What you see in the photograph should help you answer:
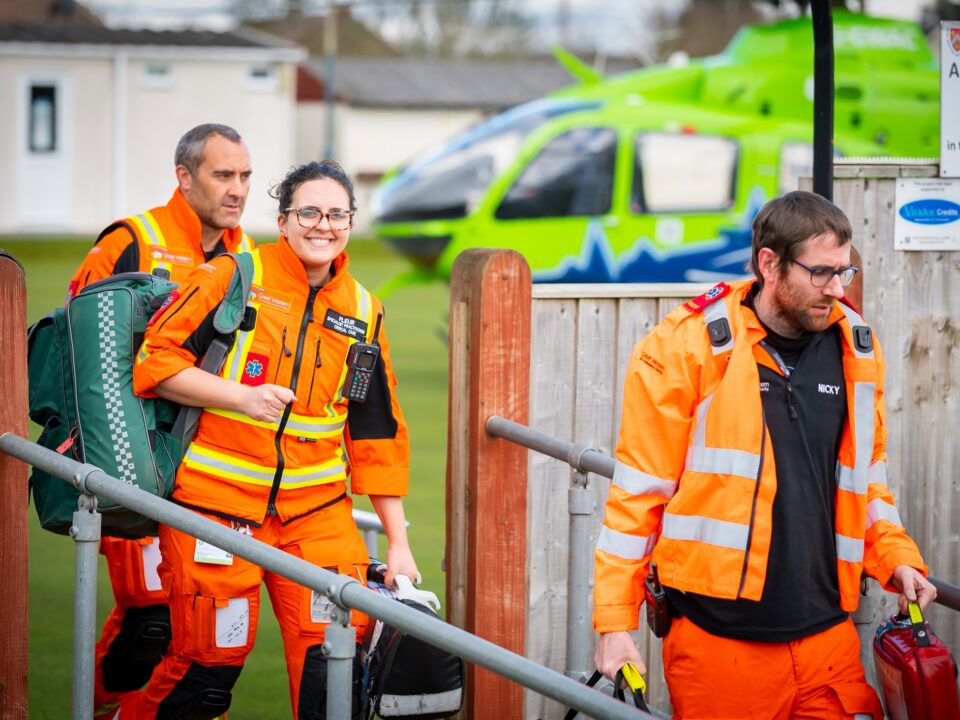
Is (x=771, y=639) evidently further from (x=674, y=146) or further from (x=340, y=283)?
(x=674, y=146)

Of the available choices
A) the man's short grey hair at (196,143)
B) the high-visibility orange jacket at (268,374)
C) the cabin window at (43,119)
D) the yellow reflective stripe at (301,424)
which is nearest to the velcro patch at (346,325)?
the high-visibility orange jacket at (268,374)

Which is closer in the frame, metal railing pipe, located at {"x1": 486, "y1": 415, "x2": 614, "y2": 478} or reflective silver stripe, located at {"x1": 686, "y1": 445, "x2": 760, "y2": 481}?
reflective silver stripe, located at {"x1": 686, "y1": 445, "x2": 760, "y2": 481}

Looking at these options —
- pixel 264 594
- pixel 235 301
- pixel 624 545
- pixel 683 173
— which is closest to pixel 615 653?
pixel 624 545

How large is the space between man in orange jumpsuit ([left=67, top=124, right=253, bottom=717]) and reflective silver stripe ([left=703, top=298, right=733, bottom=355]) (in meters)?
2.20

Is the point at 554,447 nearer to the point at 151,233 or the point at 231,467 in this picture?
the point at 231,467

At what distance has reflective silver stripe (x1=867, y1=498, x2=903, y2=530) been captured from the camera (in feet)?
11.4

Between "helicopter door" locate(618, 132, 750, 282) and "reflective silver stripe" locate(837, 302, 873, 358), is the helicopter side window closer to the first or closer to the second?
"helicopter door" locate(618, 132, 750, 282)

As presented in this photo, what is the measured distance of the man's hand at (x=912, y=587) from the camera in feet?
10.7

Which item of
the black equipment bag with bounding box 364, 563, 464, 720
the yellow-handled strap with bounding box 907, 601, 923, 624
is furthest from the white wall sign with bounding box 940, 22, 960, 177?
the black equipment bag with bounding box 364, 563, 464, 720

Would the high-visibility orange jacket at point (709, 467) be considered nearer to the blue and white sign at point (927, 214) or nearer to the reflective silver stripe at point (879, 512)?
the reflective silver stripe at point (879, 512)

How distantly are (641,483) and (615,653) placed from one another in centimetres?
40

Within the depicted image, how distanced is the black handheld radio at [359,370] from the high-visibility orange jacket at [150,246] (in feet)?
3.34

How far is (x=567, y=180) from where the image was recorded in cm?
1431

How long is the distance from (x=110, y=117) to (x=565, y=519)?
1507 inches
